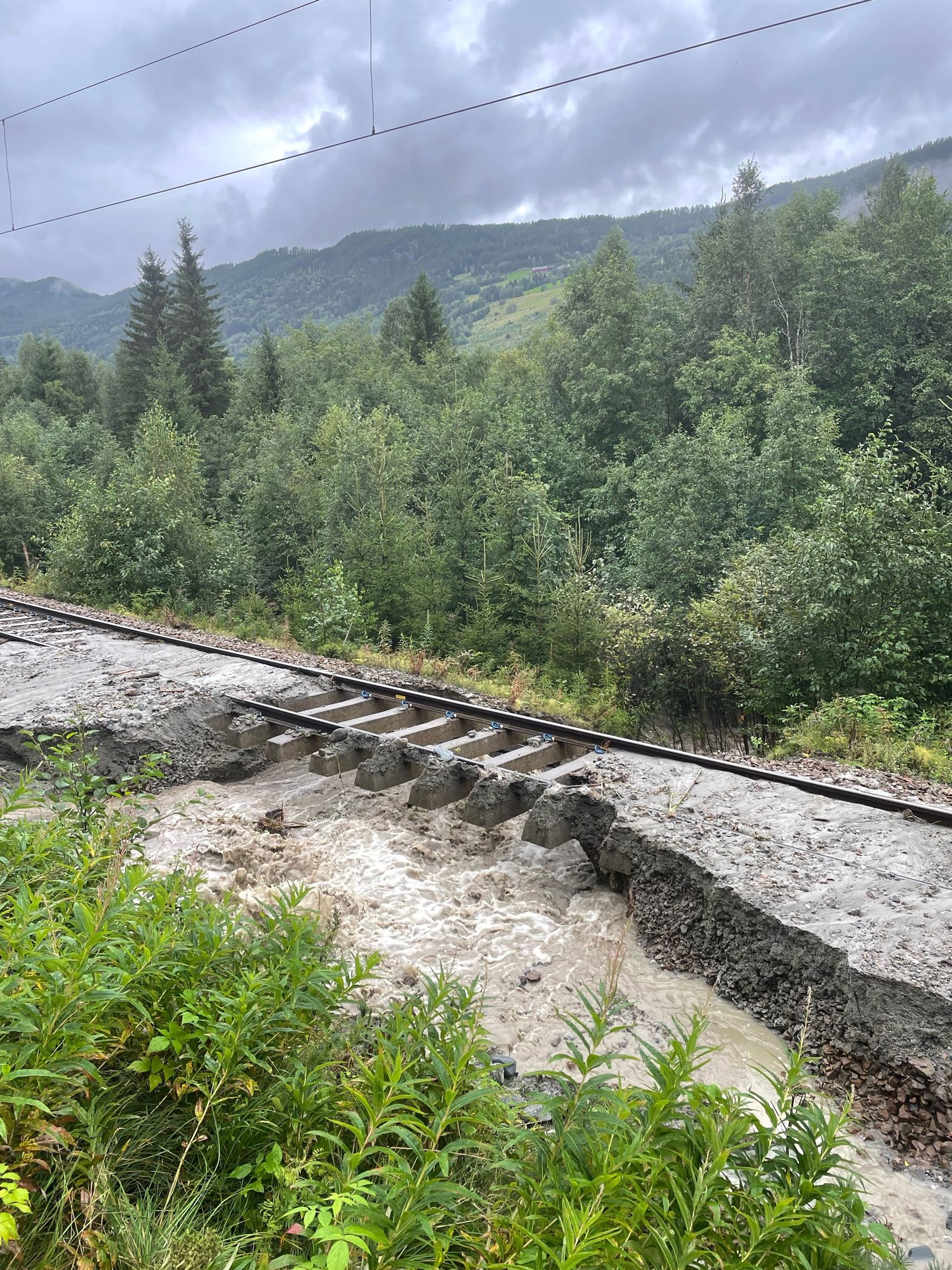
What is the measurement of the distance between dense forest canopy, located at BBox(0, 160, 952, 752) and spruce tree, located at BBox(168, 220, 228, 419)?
165 millimetres

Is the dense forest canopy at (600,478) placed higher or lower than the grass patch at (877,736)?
higher

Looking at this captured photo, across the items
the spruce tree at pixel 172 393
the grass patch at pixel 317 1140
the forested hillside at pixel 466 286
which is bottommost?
the grass patch at pixel 317 1140

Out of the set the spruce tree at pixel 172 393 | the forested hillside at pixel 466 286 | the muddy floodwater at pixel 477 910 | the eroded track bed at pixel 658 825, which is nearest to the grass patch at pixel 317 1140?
the muddy floodwater at pixel 477 910

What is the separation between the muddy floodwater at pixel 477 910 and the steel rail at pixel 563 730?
4.69ft

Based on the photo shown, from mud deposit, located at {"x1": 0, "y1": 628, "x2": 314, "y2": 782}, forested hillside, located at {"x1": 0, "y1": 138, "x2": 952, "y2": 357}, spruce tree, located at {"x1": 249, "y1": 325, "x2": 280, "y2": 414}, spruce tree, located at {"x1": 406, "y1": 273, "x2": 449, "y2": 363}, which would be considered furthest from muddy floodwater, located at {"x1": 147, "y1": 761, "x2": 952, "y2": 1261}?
forested hillside, located at {"x1": 0, "y1": 138, "x2": 952, "y2": 357}

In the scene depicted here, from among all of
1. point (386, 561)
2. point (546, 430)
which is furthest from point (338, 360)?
point (386, 561)

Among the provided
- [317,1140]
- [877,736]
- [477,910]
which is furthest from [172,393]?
[317,1140]

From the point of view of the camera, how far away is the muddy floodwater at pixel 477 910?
388cm

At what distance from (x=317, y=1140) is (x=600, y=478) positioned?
1227 inches

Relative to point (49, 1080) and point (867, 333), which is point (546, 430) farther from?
point (49, 1080)

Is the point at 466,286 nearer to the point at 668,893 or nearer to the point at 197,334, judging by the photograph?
the point at 197,334

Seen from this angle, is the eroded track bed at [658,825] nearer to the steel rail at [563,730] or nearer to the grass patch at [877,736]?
the steel rail at [563,730]

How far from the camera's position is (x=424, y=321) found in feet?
165

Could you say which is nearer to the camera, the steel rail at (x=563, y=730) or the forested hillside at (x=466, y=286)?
the steel rail at (x=563, y=730)
